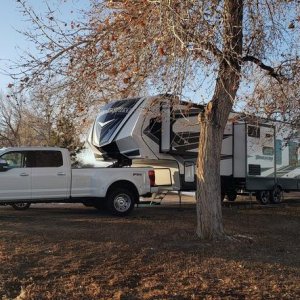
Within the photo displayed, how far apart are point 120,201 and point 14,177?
9.71 ft

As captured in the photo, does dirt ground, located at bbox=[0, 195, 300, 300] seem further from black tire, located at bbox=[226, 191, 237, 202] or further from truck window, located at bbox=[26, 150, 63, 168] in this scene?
black tire, located at bbox=[226, 191, 237, 202]

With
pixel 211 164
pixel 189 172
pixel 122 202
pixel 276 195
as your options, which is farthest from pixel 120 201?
pixel 276 195

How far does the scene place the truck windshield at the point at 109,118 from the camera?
15688 millimetres

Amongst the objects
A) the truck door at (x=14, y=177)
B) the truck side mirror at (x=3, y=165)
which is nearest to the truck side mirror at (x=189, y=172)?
the truck door at (x=14, y=177)

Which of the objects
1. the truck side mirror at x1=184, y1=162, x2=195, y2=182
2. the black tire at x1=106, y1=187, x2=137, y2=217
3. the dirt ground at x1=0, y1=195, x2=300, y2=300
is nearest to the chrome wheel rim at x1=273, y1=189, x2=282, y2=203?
the truck side mirror at x1=184, y1=162, x2=195, y2=182

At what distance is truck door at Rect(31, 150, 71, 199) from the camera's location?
46.8ft

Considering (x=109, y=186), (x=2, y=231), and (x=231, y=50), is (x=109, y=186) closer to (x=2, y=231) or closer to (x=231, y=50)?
(x=2, y=231)

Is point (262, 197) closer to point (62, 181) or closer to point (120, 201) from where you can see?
point (120, 201)

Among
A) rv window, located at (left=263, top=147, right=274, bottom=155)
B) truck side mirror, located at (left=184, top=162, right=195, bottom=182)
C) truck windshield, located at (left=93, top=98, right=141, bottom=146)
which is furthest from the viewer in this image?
rv window, located at (left=263, top=147, right=274, bottom=155)

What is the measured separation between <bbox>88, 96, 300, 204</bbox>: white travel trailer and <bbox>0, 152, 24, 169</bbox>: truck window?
2770mm

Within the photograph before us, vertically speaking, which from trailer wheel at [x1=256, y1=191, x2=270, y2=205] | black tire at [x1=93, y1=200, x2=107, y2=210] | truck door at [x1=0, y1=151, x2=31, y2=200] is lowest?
black tire at [x1=93, y1=200, x2=107, y2=210]

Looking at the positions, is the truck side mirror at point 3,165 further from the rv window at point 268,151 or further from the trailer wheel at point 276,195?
the trailer wheel at point 276,195

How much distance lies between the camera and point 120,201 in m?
15.0

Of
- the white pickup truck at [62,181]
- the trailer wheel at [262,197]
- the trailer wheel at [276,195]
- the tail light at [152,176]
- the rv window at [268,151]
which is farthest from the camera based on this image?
the trailer wheel at [276,195]
